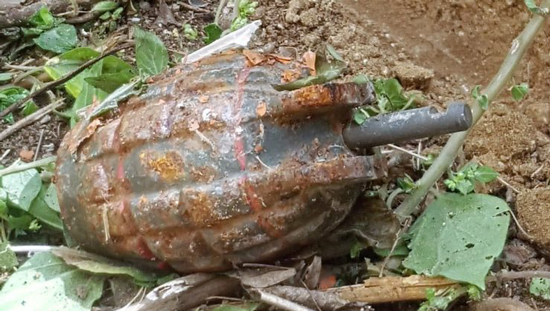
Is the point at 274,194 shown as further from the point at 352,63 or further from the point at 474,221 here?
the point at 352,63

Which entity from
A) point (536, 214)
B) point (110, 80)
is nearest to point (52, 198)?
point (110, 80)

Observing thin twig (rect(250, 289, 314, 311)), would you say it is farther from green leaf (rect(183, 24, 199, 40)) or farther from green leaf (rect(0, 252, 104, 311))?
green leaf (rect(183, 24, 199, 40))

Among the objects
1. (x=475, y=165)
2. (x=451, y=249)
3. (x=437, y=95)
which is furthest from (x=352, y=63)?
(x=451, y=249)

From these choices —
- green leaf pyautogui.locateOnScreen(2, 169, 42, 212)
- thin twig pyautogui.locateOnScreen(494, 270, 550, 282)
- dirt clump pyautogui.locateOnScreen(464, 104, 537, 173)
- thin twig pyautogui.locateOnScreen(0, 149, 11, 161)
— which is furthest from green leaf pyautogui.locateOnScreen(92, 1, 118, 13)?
thin twig pyautogui.locateOnScreen(494, 270, 550, 282)

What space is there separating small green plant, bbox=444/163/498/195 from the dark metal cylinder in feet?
0.79

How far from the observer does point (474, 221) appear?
61.7 inches

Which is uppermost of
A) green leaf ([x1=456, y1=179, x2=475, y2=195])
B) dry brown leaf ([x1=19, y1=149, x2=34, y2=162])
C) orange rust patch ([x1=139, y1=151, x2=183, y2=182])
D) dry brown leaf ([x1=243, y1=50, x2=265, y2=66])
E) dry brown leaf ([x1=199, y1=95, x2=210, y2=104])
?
dry brown leaf ([x1=243, y1=50, x2=265, y2=66])

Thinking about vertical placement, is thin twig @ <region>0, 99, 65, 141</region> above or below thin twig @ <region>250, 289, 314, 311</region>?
below

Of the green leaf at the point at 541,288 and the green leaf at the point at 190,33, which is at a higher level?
the green leaf at the point at 190,33

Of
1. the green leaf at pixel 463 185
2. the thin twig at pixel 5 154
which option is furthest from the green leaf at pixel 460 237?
the thin twig at pixel 5 154

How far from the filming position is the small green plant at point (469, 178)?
5.27ft

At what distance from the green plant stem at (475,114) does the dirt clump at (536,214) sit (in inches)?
6.1

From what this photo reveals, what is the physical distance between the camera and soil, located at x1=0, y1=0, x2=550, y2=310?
1.72 meters

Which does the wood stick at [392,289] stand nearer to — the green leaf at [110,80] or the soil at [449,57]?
→ the soil at [449,57]
